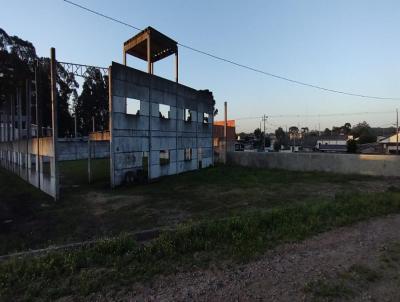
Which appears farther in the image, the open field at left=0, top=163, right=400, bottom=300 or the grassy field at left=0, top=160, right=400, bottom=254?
the grassy field at left=0, top=160, right=400, bottom=254

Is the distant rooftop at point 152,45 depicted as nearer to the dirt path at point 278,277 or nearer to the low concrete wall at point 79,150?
the dirt path at point 278,277

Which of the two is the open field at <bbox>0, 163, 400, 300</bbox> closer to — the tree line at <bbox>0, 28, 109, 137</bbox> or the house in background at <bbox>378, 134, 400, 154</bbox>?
the tree line at <bbox>0, 28, 109, 137</bbox>

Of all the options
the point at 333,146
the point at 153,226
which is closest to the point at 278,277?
the point at 153,226

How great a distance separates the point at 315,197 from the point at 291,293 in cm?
853

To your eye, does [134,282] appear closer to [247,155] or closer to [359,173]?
[359,173]

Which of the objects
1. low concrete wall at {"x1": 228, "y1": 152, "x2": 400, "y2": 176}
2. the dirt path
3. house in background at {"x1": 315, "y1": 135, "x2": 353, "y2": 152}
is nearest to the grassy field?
low concrete wall at {"x1": 228, "y1": 152, "x2": 400, "y2": 176}

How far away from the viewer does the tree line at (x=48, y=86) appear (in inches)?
986

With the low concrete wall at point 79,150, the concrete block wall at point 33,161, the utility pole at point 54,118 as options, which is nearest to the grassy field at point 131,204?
the concrete block wall at point 33,161

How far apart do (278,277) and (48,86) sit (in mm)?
41414

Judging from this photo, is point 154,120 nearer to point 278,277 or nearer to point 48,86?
point 278,277

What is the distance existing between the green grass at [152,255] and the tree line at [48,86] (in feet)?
44.3

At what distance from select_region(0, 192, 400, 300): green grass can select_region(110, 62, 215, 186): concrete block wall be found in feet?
33.5

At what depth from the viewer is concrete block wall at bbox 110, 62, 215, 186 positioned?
15086 mm

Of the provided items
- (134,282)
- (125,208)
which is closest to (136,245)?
(134,282)
